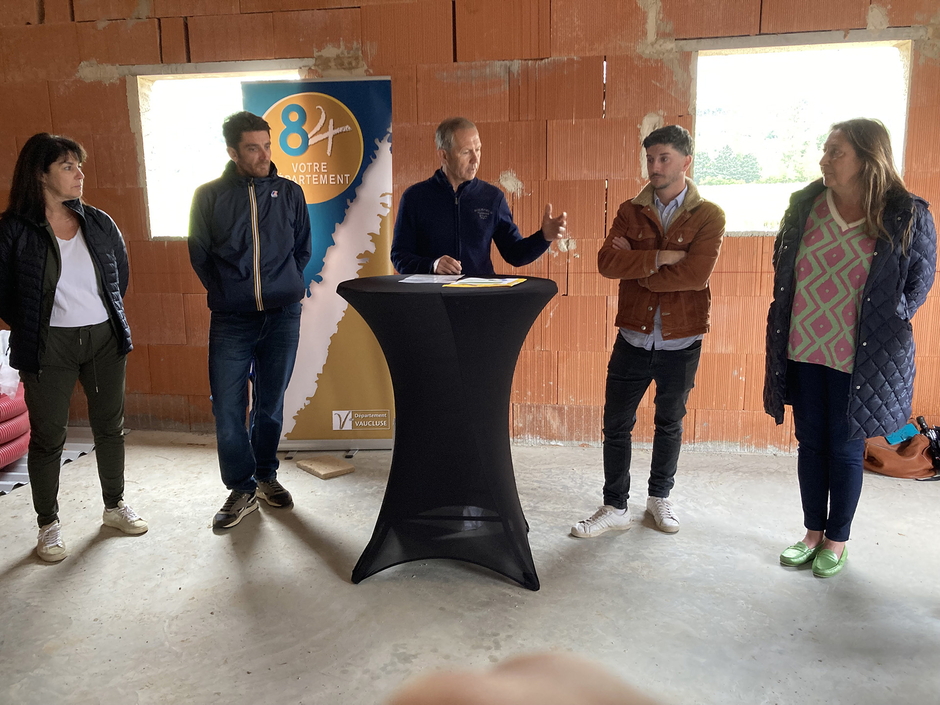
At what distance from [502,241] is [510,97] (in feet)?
3.98

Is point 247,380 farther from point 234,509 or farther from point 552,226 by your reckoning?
point 552,226

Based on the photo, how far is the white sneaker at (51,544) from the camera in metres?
2.36

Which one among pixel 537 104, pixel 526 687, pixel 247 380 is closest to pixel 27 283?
pixel 247 380

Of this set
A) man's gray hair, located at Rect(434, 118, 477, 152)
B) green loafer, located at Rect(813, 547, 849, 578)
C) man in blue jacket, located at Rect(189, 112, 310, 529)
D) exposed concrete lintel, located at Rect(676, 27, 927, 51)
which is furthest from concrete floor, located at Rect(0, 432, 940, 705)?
exposed concrete lintel, located at Rect(676, 27, 927, 51)

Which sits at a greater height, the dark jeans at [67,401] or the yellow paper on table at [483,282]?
the yellow paper on table at [483,282]

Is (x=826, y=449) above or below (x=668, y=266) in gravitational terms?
below

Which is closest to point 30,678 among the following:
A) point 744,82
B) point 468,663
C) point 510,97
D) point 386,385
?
point 468,663

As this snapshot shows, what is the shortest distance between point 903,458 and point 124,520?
355 centimetres

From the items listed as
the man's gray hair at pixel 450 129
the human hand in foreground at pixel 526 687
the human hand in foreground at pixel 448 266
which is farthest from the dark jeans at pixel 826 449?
the man's gray hair at pixel 450 129

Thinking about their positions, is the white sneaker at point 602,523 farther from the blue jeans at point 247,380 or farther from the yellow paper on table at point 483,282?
the blue jeans at point 247,380

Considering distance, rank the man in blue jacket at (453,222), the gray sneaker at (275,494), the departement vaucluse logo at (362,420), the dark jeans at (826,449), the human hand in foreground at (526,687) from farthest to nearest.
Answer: the departement vaucluse logo at (362,420) → the gray sneaker at (275,494) → the man in blue jacket at (453,222) → the dark jeans at (826,449) → the human hand in foreground at (526,687)

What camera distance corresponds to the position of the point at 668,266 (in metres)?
2.33

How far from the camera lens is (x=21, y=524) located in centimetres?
269

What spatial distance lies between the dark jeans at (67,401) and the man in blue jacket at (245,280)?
0.37 metres
